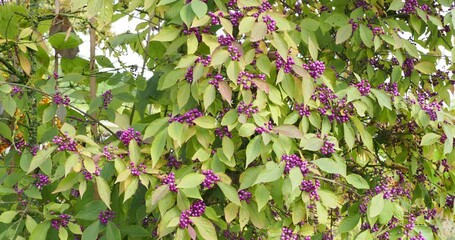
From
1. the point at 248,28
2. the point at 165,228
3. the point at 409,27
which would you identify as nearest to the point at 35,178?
the point at 165,228

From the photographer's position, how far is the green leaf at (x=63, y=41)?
2.03 metres

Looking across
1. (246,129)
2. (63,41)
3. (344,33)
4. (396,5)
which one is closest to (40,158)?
(246,129)

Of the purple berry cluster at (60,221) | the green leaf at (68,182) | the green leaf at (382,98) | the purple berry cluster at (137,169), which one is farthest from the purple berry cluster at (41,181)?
the green leaf at (382,98)

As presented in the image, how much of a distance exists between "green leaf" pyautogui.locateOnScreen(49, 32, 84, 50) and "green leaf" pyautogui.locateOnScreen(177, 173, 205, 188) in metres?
0.78

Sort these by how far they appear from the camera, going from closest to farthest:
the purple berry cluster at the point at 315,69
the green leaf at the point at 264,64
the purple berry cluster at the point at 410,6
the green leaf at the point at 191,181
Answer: the green leaf at the point at 191,181
the green leaf at the point at 264,64
the purple berry cluster at the point at 315,69
the purple berry cluster at the point at 410,6

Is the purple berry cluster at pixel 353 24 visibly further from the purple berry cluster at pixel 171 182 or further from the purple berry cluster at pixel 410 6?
the purple berry cluster at pixel 171 182

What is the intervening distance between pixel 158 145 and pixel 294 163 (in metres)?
0.33

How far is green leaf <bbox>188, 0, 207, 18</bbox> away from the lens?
4.78 feet

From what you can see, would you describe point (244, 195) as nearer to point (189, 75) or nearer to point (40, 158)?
point (189, 75)

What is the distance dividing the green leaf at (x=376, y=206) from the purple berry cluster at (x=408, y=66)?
598 millimetres

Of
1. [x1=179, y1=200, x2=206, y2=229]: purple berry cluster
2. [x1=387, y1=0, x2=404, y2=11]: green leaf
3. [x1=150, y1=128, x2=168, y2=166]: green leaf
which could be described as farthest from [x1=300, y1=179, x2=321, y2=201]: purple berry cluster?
[x1=387, y1=0, x2=404, y2=11]: green leaf

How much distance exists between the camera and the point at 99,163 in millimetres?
1578

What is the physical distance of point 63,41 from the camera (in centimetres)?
207

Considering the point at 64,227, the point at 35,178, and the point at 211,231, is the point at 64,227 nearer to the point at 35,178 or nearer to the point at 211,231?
the point at 35,178
